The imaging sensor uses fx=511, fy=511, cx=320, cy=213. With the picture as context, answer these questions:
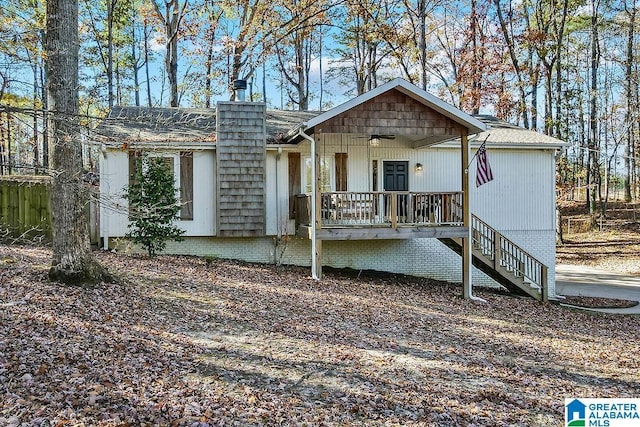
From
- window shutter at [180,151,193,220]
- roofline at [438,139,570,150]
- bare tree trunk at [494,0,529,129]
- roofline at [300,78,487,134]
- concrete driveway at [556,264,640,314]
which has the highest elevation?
bare tree trunk at [494,0,529,129]

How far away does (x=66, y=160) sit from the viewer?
291 inches

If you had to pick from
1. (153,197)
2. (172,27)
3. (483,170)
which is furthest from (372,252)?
(172,27)

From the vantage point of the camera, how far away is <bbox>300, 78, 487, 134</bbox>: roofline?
11148 mm

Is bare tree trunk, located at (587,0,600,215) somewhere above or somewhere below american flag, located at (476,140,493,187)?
above

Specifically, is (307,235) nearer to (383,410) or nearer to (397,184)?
(397,184)

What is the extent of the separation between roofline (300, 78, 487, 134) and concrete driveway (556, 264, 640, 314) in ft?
18.8

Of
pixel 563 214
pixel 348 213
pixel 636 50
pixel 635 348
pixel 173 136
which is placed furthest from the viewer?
pixel 563 214

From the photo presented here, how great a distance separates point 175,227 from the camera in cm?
1279

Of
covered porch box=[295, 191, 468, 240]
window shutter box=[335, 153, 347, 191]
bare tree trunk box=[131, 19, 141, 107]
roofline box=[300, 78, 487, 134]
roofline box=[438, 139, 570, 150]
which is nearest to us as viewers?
roofline box=[300, 78, 487, 134]

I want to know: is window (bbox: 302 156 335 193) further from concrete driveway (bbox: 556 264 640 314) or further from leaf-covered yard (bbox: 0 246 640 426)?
concrete driveway (bbox: 556 264 640 314)

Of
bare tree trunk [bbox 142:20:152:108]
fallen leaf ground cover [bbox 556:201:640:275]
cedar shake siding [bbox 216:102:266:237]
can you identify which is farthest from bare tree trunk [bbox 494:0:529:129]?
bare tree trunk [bbox 142:20:152:108]

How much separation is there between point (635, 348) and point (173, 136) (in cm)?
1126

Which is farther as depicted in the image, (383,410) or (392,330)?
(392,330)

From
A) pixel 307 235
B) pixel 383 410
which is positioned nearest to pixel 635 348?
pixel 383 410
